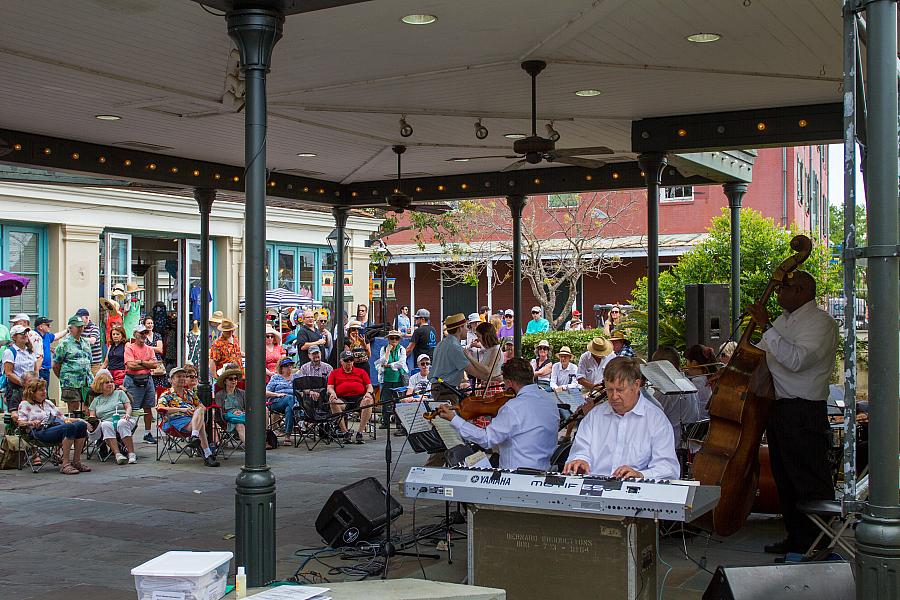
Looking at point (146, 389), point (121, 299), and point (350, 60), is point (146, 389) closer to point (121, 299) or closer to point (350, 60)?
point (121, 299)

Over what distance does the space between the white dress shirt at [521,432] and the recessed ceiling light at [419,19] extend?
8.54ft

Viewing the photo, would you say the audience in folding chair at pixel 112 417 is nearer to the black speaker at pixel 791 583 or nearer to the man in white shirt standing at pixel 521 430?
the man in white shirt standing at pixel 521 430

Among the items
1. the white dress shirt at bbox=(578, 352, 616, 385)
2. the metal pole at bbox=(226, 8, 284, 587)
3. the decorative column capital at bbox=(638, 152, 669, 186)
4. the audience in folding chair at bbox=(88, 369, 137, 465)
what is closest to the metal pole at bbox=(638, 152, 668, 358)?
the decorative column capital at bbox=(638, 152, 669, 186)

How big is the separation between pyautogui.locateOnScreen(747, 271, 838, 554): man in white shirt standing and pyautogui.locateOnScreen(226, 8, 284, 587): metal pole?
3.26 metres

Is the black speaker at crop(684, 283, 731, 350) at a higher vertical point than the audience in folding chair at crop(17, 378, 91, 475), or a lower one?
higher

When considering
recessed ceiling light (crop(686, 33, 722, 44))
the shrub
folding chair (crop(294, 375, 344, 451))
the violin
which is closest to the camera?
recessed ceiling light (crop(686, 33, 722, 44))

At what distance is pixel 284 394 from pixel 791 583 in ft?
31.5

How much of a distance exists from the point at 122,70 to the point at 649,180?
5403 millimetres

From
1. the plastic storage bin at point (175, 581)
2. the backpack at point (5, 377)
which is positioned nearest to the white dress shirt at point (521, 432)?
the plastic storage bin at point (175, 581)

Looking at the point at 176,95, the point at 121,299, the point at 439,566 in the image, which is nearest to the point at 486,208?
the point at 121,299

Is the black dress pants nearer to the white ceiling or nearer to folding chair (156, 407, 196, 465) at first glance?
the white ceiling

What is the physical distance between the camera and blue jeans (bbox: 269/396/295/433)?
12.9 metres

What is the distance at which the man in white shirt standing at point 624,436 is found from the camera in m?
5.19

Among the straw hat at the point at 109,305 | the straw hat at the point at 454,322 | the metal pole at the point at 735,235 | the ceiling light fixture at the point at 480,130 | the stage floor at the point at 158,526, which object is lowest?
the stage floor at the point at 158,526
